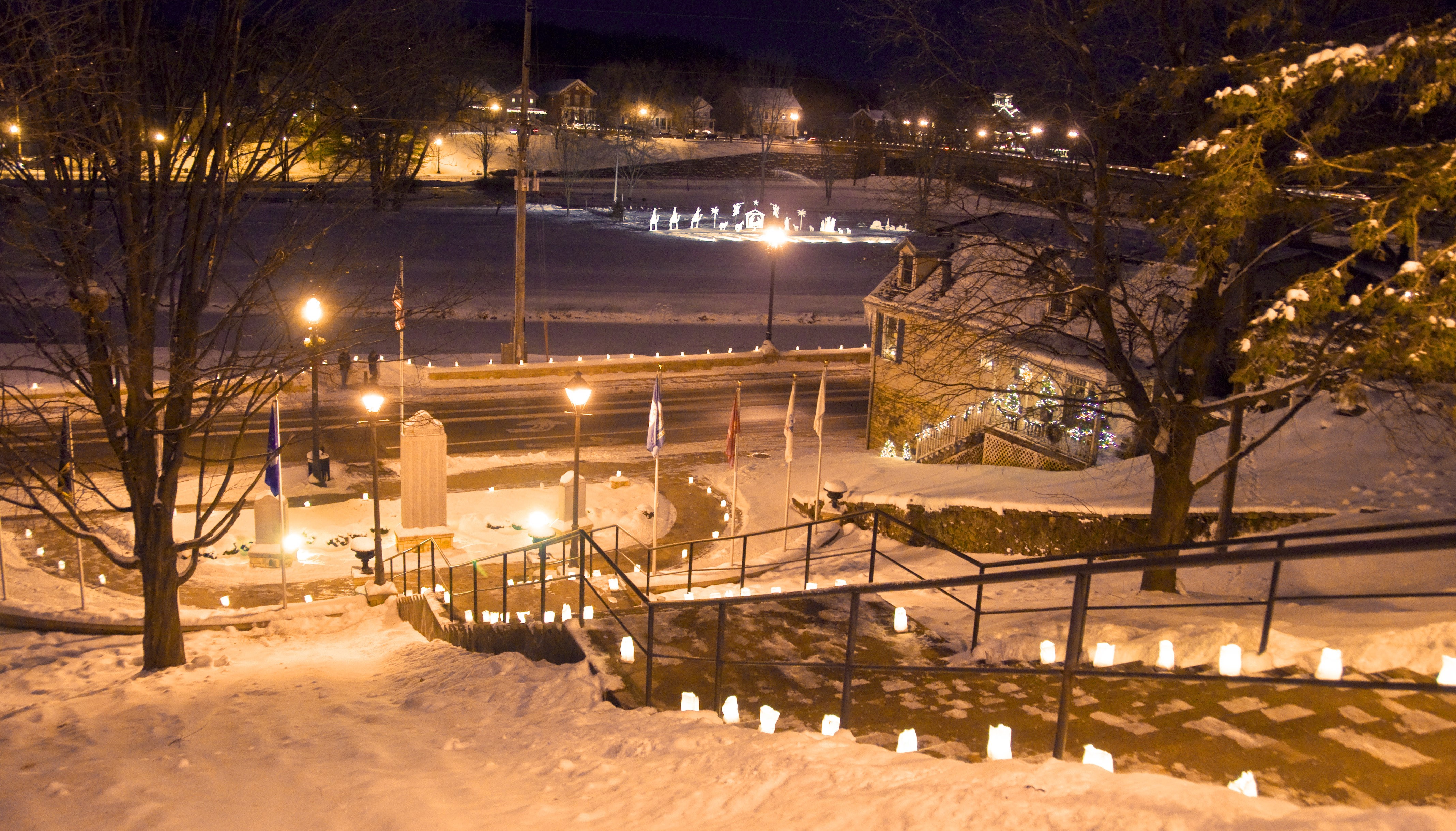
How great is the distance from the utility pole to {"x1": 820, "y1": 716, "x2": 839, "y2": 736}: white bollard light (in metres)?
26.9

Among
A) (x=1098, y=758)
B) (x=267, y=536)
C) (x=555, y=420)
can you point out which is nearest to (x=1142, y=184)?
(x=1098, y=758)

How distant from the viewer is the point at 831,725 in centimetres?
617

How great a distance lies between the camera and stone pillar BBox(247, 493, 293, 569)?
1719cm

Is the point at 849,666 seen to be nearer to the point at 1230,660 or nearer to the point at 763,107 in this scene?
the point at 1230,660

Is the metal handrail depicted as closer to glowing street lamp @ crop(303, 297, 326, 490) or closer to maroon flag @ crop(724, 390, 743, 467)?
maroon flag @ crop(724, 390, 743, 467)

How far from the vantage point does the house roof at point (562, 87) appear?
10700 cm

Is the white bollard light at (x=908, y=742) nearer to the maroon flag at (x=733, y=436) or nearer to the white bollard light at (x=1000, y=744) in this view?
the white bollard light at (x=1000, y=744)

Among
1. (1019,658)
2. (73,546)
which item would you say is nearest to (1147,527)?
(1019,658)

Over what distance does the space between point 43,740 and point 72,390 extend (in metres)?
23.5

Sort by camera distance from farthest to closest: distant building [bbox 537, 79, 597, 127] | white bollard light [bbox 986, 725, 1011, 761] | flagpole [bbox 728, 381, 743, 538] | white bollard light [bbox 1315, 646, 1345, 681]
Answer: distant building [bbox 537, 79, 597, 127]
flagpole [bbox 728, 381, 743, 538]
white bollard light [bbox 1315, 646, 1345, 681]
white bollard light [bbox 986, 725, 1011, 761]

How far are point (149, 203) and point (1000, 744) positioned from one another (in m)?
8.20

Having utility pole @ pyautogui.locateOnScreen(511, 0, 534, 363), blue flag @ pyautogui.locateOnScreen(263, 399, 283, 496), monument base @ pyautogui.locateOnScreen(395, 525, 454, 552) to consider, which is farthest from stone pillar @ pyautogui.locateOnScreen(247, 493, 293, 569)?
utility pole @ pyautogui.locateOnScreen(511, 0, 534, 363)

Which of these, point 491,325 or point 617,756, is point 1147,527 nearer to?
point 617,756

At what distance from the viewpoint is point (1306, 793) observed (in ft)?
14.7
